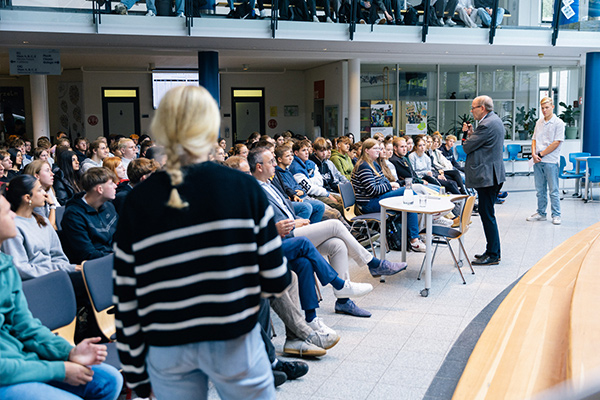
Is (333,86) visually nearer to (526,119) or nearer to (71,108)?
(526,119)

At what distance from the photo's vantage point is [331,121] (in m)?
16.4

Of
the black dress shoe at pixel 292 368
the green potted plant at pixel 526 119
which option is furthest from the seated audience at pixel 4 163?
the green potted plant at pixel 526 119

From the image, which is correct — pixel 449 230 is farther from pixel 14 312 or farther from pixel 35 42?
pixel 35 42

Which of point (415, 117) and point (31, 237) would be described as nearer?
point (31, 237)

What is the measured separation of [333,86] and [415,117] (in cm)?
242

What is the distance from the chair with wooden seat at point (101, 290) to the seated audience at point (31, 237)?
0.47m

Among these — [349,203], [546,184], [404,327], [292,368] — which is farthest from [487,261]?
[292,368]

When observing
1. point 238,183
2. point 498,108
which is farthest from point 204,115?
point 498,108

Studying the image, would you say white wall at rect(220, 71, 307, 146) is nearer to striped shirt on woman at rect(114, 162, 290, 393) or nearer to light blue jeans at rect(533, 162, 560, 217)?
light blue jeans at rect(533, 162, 560, 217)

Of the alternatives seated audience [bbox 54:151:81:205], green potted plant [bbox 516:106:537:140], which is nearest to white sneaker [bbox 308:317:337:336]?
seated audience [bbox 54:151:81:205]

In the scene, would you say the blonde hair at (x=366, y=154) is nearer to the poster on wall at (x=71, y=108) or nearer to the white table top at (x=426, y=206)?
the white table top at (x=426, y=206)

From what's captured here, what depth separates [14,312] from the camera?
2.35 m

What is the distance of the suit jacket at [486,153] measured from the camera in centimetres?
628

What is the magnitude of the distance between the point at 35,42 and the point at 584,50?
487 inches
